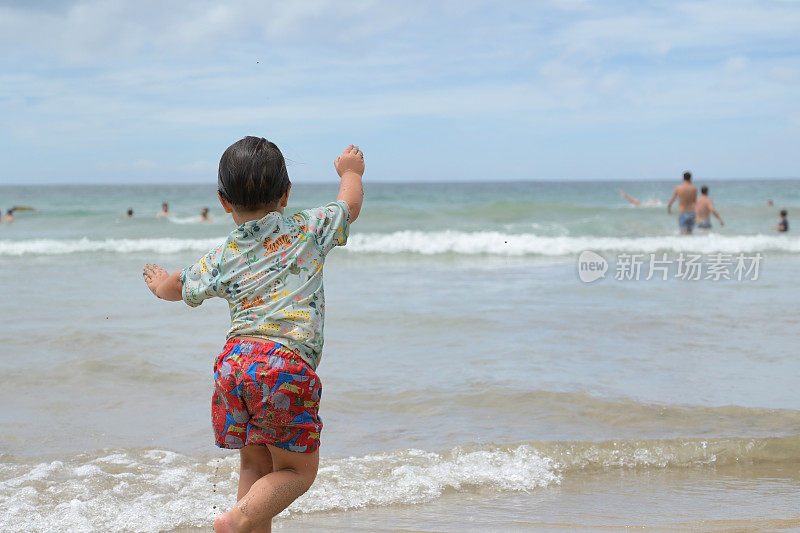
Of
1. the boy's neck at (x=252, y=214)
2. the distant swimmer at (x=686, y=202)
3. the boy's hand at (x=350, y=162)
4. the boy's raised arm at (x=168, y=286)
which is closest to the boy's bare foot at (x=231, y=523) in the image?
the boy's raised arm at (x=168, y=286)

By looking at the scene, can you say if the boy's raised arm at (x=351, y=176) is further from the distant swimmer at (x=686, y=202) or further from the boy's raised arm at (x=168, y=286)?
the distant swimmer at (x=686, y=202)

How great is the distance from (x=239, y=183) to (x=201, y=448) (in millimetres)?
2351

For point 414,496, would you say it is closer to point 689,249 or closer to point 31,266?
point 31,266

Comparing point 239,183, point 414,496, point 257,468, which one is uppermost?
point 239,183

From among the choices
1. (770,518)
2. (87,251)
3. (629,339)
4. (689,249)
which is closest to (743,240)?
(689,249)

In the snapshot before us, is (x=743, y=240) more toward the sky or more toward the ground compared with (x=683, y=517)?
more toward the sky

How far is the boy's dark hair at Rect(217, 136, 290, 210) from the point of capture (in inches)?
90.1

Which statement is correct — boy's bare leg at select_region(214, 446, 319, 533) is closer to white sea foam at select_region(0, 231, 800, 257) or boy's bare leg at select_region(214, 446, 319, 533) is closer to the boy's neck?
the boy's neck

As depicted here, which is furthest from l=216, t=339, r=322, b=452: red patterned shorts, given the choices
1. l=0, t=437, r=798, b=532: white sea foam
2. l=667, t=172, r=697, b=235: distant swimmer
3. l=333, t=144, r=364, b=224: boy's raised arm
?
l=667, t=172, r=697, b=235: distant swimmer

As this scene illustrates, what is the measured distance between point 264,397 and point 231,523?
1.21 ft

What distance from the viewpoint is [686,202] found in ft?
55.5

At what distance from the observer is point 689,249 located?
1678 cm

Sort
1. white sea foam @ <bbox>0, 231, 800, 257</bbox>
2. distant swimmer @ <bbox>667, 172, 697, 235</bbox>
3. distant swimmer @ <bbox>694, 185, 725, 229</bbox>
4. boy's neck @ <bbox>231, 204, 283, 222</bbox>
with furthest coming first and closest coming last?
1. distant swimmer @ <bbox>694, 185, 725, 229</bbox>
2. distant swimmer @ <bbox>667, 172, 697, 235</bbox>
3. white sea foam @ <bbox>0, 231, 800, 257</bbox>
4. boy's neck @ <bbox>231, 204, 283, 222</bbox>

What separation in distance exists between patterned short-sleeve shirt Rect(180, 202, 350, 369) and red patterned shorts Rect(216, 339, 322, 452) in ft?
0.17
